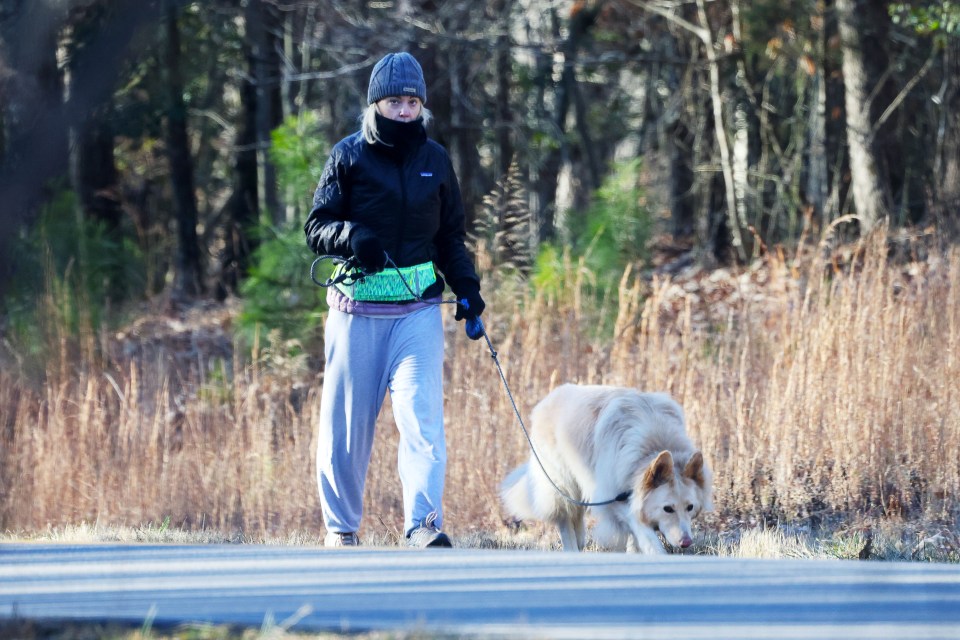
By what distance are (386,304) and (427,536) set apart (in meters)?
1.02

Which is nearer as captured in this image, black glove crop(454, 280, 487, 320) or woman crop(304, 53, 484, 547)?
woman crop(304, 53, 484, 547)

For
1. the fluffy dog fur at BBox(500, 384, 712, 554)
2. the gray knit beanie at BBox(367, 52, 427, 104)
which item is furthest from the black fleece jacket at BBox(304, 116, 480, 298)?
the fluffy dog fur at BBox(500, 384, 712, 554)

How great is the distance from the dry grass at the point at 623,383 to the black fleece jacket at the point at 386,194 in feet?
5.71

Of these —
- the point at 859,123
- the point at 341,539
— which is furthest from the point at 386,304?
the point at 859,123

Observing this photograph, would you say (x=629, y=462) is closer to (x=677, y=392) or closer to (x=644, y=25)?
(x=677, y=392)

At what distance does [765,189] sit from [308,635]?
1320cm

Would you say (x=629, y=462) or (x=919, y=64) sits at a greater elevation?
(x=919, y=64)

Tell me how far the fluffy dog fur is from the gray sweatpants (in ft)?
2.99

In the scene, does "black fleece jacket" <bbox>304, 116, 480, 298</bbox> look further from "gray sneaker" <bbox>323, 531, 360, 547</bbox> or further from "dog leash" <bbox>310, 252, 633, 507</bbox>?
"gray sneaker" <bbox>323, 531, 360, 547</bbox>

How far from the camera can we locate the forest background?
6.66 metres

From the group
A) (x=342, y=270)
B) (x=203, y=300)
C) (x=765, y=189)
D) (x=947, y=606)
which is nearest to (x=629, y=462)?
(x=342, y=270)

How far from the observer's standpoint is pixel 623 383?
798 cm

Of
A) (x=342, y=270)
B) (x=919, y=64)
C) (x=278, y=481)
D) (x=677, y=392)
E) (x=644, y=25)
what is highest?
(x=644, y=25)

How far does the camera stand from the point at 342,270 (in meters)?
5.25
